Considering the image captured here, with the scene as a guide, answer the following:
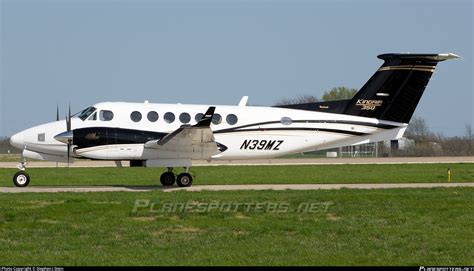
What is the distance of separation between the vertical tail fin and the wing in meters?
5.65

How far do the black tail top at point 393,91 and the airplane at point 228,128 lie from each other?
37 millimetres

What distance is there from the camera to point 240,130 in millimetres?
26719

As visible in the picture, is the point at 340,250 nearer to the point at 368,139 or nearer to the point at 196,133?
the point at 196,133

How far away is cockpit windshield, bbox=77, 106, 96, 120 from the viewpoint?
25.5 metres

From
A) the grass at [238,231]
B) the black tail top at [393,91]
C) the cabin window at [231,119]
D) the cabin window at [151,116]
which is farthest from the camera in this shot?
the black tail top at [393,91]

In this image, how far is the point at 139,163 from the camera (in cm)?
2625

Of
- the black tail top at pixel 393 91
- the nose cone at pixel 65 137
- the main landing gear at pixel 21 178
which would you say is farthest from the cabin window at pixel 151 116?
the black tail top at pixel 393 91

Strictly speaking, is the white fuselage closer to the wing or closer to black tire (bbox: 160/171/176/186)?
the wing

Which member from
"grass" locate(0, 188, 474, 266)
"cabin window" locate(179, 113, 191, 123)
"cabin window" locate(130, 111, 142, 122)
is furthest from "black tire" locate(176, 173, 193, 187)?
"grass" locate(0, 188, 474, 266)

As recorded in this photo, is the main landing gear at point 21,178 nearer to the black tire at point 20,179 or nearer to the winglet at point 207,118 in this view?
the black tire at point 20,179

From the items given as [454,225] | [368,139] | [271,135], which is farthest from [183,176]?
[454,225]

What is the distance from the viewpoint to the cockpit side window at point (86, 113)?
2555 centimetres

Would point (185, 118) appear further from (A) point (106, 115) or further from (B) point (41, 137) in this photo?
(B) point (41, 137)

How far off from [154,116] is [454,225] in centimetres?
1271
